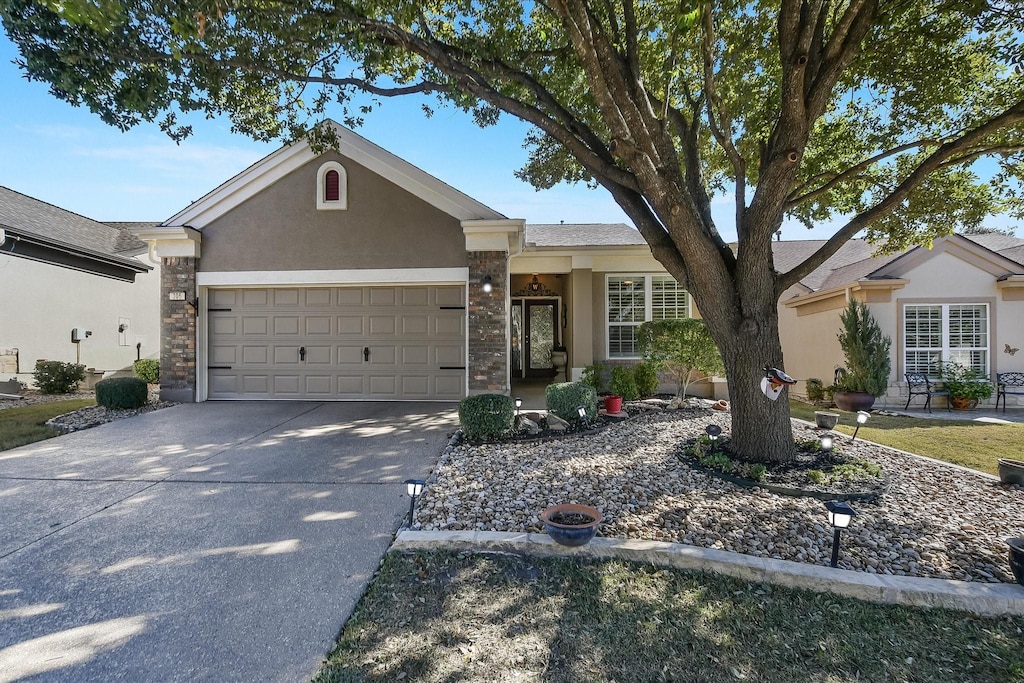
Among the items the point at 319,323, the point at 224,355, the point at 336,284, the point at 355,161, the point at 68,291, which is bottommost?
the point at 224,355

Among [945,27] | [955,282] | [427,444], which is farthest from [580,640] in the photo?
[955,282]

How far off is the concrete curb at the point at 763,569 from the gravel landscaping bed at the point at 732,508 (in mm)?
169

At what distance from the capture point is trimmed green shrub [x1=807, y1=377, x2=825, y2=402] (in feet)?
40.2

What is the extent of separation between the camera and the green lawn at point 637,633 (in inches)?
88.8

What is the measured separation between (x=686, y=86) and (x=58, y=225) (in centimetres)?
1627

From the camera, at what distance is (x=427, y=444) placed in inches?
248

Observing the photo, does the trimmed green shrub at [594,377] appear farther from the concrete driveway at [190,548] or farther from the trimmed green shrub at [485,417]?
the concrete driveway at [190,548]

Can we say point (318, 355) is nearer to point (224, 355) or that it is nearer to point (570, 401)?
point (224, 355)

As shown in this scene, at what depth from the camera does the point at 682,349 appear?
8562mm

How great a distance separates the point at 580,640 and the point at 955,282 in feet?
46.5

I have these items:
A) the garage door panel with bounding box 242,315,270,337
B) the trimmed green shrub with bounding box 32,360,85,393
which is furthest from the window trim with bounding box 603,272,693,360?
the trimmed green shrub with bounding box 32,360,85,393

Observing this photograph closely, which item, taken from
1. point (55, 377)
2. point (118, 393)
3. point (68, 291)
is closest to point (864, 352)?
point (118, 393)

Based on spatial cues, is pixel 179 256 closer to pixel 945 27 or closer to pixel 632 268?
pixel 632 268

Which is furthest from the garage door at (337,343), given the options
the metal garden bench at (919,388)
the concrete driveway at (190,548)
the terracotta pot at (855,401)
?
the metal garden bench at (919,388)
